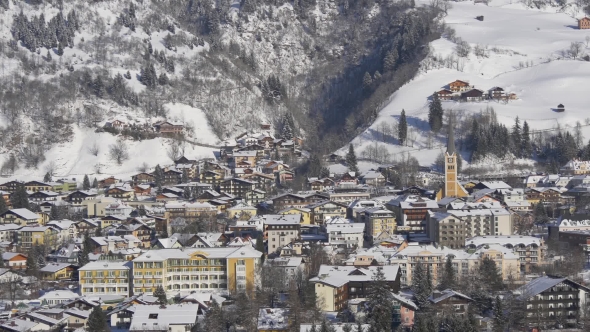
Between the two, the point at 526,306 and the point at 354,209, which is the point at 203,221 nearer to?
the point at 354,209

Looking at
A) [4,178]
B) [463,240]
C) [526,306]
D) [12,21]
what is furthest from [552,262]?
[12,21]

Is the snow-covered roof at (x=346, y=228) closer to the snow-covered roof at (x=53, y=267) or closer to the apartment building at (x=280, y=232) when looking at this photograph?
the apartment building at (x=280, y=232)

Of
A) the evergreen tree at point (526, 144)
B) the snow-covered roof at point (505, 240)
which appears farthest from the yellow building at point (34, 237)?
the evergreen tree at point (526, 144)

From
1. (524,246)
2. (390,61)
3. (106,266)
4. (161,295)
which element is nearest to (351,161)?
(390,61)

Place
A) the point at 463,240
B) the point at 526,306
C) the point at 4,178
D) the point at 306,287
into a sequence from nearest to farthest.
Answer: the point at 526,306 → the point at 306,287 → the point at 463,240 → the point at 4,178

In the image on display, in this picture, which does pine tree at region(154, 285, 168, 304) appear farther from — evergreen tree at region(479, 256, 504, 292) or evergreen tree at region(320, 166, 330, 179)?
evergreen tree at region(320, 166, 330, 179)

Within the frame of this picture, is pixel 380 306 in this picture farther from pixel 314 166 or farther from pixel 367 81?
pixel 367 81

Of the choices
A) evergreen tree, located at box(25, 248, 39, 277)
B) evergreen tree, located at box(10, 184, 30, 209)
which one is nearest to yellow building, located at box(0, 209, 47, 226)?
evergreen tree, located at box(10, 184, 30, 209)
